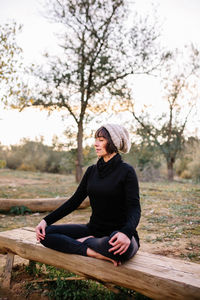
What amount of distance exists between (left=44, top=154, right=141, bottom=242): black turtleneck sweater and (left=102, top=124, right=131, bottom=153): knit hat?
0.11m

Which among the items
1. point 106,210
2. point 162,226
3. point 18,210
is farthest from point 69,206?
point 18,210

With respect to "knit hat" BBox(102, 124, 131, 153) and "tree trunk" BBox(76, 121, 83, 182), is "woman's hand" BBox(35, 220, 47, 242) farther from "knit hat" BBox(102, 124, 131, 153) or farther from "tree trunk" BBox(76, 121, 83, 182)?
"tree trunk" BBox(76, 121, 83, 182)

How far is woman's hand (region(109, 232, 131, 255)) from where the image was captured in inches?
80.1

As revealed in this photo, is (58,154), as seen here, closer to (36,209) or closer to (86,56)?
(86,56)

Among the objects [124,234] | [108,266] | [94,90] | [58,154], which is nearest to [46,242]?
[108,266]

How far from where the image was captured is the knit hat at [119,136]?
248 cm

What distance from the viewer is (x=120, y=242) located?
2.04 m

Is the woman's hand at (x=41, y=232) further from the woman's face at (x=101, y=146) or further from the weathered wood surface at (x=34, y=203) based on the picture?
the weathered wood surface at (x=34, y=203)

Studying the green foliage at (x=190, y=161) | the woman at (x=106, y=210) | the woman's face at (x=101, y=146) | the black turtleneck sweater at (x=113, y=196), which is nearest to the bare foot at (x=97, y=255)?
the woman at (x=106, y=210)

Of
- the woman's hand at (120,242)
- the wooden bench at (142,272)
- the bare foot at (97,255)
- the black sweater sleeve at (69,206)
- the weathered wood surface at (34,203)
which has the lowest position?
the weathered wood surface at (34,203)

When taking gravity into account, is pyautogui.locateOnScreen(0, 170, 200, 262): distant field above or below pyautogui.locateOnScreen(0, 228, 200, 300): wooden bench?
below

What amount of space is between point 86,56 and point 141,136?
8636mm

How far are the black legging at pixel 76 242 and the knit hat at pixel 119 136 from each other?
0.83m

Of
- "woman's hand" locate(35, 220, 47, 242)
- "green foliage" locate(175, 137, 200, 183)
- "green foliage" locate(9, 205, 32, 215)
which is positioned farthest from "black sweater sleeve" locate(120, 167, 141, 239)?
"green foliage" locate(175, 137, 200, 183)
